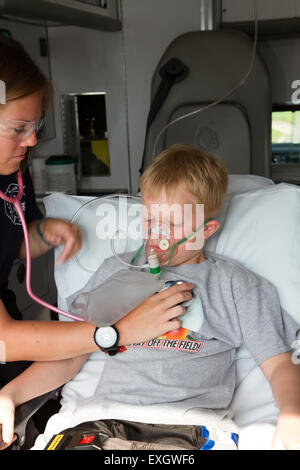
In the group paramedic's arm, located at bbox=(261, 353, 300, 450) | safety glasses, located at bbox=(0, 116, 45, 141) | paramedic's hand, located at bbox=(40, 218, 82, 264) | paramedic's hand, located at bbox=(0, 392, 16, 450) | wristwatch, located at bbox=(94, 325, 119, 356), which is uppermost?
safety glasses, located at bbox=(0, 116, 45, 141)

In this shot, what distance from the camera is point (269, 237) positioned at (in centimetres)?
150

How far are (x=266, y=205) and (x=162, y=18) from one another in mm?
1890

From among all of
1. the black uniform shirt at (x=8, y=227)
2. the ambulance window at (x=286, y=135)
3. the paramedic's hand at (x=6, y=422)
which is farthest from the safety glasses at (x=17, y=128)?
the ambulance window at (x=286, y=135)

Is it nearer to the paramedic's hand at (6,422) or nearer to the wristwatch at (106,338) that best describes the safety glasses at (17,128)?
the wristwatch at (106,338)

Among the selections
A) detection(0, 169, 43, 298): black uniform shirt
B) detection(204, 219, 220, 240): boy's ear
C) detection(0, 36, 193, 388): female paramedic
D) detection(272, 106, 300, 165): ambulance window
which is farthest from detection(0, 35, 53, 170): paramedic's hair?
detection(272, 106, 300, 165): ambulance window

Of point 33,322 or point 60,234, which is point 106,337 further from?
point 60,234

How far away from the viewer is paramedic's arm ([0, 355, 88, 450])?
117cm

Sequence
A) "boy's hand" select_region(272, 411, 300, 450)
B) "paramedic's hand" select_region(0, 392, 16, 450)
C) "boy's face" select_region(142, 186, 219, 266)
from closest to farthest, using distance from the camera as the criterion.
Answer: "boy's hand" select_region(272, 411, 300, 450)
"paramedic's hand" select_region(0, 392, 16, 450)
"boy's face" select_region(142, 186, 219, 266)

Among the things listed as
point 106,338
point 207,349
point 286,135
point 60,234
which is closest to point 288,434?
point 207,349

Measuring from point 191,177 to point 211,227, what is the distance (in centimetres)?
16

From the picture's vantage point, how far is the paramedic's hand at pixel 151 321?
1.27 metres

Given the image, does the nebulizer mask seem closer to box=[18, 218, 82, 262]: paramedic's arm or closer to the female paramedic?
the female paramedic
